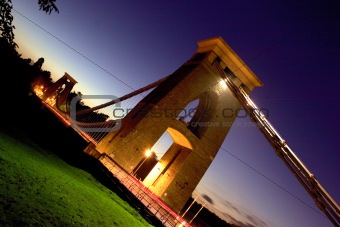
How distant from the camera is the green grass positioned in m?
3.97

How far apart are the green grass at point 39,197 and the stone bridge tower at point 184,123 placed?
6470 mm

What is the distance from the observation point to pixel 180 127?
1561 cm

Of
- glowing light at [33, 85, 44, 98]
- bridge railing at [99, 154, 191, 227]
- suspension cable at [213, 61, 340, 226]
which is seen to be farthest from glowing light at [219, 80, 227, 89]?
glowing light at [33, 85, 44, 98]

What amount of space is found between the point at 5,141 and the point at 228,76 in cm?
1465

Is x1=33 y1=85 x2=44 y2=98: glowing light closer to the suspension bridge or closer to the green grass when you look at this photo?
the suspension bridge

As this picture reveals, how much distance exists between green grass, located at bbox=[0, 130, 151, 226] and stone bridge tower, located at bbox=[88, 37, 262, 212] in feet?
21.2

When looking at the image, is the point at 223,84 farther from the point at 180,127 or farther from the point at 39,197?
the point at 39,197

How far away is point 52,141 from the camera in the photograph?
31.4 feet

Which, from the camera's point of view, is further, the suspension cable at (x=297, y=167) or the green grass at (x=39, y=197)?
the suspension cable at (x=297, y=167)

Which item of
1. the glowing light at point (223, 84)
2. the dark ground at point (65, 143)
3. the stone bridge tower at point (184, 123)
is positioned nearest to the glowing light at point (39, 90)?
the stone bridge tower at point (184, 123)

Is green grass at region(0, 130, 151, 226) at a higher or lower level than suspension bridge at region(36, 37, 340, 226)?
lower

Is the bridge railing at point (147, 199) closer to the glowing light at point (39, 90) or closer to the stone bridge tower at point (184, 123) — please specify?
the stone bridge tower at point (184, 123)

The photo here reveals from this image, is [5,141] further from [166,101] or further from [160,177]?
[160,177]

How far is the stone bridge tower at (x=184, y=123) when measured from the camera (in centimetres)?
1379
